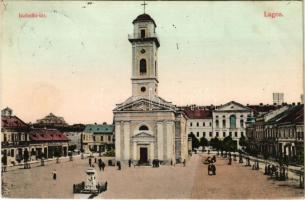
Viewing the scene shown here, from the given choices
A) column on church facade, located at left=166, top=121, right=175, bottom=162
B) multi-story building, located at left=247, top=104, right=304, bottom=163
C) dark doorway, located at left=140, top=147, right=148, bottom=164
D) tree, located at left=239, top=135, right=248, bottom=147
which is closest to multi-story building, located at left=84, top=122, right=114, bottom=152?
dark doorway, located at left=140, top=147, right=148, bottom=164

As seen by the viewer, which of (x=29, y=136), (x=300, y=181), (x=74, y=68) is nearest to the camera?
(x=300, y=181)

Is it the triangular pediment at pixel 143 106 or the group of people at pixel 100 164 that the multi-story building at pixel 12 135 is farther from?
the triangular pediment at pixel 143 106

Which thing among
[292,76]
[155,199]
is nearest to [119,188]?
[155,199]

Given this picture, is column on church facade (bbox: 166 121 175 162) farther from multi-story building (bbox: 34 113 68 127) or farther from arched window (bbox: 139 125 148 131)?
multi-story building (bbox: 34 113 68 127)

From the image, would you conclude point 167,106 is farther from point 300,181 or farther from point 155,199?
point 300,181

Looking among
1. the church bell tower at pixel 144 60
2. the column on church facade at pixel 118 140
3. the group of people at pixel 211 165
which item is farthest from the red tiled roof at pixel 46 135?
the group of people at pixel 211 165

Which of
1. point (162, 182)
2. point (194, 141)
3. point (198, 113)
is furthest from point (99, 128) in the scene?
point (198, 113)
